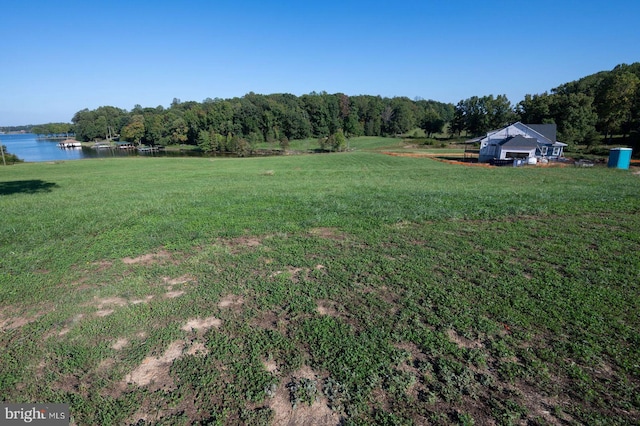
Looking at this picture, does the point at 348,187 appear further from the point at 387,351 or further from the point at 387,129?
the point at 387,129

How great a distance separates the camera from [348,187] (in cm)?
1670

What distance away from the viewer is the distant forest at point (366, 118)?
177 ft

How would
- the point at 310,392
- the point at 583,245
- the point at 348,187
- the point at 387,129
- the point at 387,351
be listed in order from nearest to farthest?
the point at 310,392
the point at 387,351
the point at 583,245
the point at 348,187
the point at 387,129

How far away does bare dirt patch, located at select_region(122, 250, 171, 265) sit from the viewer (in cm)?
671

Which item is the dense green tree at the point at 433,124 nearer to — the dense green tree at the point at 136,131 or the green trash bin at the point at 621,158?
the green trash bin at the point at 621,158

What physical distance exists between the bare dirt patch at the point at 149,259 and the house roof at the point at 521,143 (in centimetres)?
4174

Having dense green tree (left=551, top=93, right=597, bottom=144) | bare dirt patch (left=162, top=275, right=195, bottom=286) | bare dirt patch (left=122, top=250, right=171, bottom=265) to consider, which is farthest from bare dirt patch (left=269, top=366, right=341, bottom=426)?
dense green tree (left=551, top=93, right=597, bottom=144)

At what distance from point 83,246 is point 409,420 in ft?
27.1

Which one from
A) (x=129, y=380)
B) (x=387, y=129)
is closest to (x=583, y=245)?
(x=129, y=380)

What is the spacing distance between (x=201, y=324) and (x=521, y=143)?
43648 mm

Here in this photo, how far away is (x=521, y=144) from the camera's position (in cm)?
3756

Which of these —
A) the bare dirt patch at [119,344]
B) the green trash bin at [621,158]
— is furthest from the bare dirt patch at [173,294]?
the green trash bin at [621,158]

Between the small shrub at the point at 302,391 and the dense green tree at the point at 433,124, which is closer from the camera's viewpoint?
the small shrub at the point at 302,391

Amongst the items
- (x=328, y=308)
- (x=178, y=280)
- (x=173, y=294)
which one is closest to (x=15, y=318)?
(x=173, y=294)
